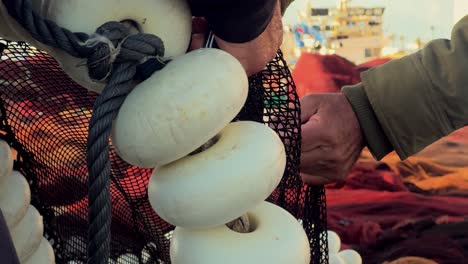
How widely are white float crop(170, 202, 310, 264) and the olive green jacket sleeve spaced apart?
1.65 ft

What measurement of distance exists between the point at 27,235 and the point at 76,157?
295mm

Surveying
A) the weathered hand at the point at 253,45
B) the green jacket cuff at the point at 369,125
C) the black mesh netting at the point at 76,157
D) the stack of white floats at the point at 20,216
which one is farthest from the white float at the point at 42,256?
the green jacket cuff at the point at 369,125

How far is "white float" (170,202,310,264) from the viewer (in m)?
0.48

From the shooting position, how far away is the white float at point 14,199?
20.1 inches

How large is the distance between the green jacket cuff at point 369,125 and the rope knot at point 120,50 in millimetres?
608

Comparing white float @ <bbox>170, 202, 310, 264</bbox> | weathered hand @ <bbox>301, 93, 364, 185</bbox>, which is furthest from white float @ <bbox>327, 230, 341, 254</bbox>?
white float @ <bbox>170, 202, 310, 264</bbox>

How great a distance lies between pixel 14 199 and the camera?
0.52 metres

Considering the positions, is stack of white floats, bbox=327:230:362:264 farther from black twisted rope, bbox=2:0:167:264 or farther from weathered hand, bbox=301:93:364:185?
black twisted rope, bbox=2:0:167:264

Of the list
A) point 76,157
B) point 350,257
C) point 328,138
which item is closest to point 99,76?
point 76,157

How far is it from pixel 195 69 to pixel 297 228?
0.19 meters

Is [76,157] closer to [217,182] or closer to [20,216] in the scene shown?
[20,216]

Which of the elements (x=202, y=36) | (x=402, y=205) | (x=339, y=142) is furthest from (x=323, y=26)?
(x=202, y=36)

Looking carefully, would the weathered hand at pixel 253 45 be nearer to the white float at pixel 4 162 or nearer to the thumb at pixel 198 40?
the thumb at pixel 198 40

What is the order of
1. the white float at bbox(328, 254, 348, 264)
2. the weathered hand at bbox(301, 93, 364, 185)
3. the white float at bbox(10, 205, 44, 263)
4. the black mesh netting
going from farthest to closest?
the white float at bbox(328, 254, 348, 264)
the weathered hand at bbox(301, 93, 364, 185)
the black mesh netting
the white float at bbox(10, 205, 44, 263)
